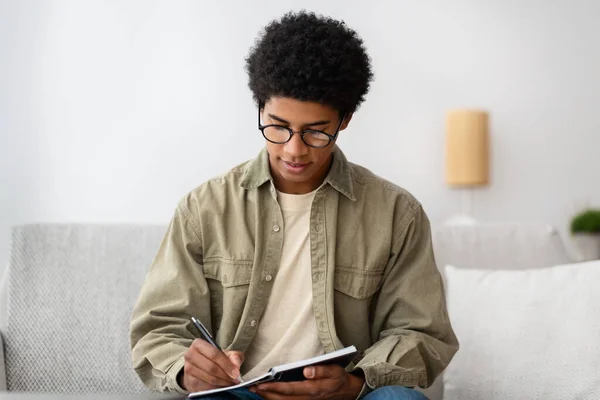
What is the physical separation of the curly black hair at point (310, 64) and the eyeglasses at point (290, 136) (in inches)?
2.4

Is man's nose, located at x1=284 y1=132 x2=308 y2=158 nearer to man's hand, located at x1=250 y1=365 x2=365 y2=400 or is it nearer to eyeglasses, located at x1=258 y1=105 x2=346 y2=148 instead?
eyeglasses, located at x1=258 y1=105 x2=346 y2=148

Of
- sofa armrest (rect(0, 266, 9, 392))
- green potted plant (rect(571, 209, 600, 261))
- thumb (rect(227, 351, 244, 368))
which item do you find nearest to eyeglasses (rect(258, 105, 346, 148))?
thumb (rect(227, 351, 244, 368))

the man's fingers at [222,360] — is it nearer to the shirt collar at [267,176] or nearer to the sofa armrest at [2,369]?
the shirt collar at [267,176]

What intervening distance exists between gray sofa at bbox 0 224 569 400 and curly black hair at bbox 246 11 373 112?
694 mm

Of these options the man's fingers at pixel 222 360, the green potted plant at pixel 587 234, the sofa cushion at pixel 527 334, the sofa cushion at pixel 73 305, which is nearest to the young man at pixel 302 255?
the man's fingers at pixel 222 360

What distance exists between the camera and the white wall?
144 inches

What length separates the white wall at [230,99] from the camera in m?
3.66

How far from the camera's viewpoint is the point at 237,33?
3695 millimetres

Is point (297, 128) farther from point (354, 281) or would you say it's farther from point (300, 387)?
point (300, 387)

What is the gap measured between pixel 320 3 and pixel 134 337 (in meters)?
2.38

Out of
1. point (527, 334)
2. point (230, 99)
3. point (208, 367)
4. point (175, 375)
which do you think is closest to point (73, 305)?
point (175, 375)

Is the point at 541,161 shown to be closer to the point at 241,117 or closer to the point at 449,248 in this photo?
the point at 241,117

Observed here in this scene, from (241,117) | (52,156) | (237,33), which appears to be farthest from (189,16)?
(52,156)

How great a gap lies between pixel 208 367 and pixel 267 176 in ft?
1.55
